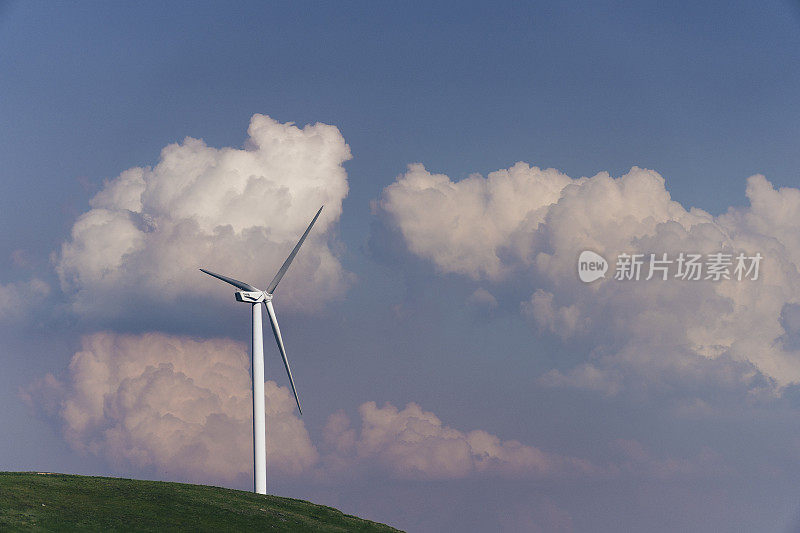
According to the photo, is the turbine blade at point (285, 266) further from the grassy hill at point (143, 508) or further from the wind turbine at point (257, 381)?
the grassy hill at point (143, 508)

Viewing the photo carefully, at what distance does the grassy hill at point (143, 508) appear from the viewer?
84.4 meters

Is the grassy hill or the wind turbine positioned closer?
the grassy hill

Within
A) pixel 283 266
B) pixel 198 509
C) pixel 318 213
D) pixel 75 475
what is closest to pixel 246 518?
pixel 198 509

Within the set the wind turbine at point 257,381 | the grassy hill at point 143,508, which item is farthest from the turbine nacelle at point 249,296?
the grassy hill at point 143,508

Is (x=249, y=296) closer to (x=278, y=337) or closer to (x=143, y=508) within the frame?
(x=278, y=337)

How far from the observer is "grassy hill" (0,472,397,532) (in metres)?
84.4

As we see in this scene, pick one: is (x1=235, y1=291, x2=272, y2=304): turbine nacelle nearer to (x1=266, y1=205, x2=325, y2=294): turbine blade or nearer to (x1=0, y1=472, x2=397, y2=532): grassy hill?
(x1=266, y1=205, x2=325, y2=294): turbine blade

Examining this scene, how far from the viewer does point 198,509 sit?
97.5 meters

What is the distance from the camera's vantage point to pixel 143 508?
93.2 m

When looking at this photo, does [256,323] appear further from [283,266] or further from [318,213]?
[318,213]

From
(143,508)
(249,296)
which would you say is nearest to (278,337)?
(249,296)

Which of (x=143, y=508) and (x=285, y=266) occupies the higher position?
(x=285, y=266)

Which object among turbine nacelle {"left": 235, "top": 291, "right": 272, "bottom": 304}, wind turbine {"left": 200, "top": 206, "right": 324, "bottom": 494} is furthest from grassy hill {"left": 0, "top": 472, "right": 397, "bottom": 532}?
turbine nacelle {"left": 235, "top": 291, "right": 272, "bottom": 304}

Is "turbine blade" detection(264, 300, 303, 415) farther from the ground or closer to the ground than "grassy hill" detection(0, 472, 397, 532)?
farther from the ground
